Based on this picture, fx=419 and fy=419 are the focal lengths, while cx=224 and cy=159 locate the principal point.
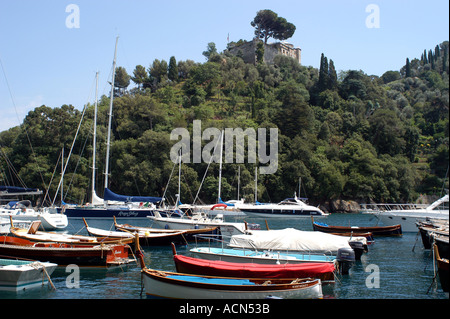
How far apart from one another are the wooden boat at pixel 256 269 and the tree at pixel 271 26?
133m

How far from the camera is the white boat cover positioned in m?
24.2

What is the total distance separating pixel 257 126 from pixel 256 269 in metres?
77.3

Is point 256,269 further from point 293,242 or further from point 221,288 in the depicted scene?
point 293,242

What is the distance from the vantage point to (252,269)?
62.3ft

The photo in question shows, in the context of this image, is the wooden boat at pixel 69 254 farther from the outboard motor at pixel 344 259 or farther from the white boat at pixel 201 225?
the white boat at pixel 201 225

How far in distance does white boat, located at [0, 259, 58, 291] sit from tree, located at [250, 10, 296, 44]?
134767 millimetres

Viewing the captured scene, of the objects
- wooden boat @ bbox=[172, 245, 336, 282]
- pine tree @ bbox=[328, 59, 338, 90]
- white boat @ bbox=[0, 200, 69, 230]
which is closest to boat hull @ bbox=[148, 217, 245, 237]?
white boat @ bbox=[0, 200, 69, 230]

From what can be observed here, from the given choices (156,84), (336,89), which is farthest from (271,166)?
(156,84)

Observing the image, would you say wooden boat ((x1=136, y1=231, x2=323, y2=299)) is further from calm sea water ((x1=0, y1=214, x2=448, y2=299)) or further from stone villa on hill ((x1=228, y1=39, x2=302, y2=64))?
stone villa on hill ((x1=228, y1=39, x2=302, y2=64))

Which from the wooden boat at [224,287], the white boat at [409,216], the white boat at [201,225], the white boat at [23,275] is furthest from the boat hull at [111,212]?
the wooden boat at [224,287]

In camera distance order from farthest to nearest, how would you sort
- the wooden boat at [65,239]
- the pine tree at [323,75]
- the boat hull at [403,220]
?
the pine tree at [323,75] → the boat hull at [403,220] → the wooden boat at [65,239]

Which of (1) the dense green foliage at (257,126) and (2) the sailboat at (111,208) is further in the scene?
(1) the dense green foliage at (257,126)

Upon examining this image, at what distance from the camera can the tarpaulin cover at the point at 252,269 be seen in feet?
62.2

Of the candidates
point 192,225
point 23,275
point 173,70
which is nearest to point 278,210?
point 192,225
